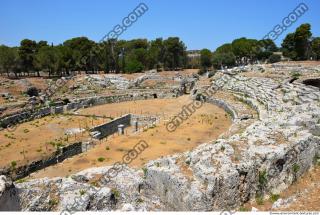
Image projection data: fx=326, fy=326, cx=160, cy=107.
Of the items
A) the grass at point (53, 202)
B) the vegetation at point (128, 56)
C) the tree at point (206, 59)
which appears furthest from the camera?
the tree at point (206, 59)

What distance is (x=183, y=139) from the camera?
2552 centimetres

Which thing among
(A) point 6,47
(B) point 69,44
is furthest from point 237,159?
(B) point 69,44

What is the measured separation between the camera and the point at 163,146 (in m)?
23.7

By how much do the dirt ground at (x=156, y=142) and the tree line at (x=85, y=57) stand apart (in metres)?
34.4

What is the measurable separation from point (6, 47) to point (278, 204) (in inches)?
2688

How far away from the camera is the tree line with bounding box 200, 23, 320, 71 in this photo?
6606 centimetres

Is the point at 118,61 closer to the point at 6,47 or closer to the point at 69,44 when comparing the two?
the point at 69,44

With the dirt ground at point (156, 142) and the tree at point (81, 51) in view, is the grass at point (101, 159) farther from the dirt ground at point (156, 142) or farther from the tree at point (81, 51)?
the tree at point (81, 51)

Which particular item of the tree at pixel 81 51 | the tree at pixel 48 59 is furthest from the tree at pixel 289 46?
the tree at pixel 48 59

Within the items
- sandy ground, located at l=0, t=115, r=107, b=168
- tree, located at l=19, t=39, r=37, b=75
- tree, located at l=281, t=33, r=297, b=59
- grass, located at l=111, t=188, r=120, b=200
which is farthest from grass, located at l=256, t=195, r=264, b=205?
tree, located at l=19, t=39, r=37, b=75

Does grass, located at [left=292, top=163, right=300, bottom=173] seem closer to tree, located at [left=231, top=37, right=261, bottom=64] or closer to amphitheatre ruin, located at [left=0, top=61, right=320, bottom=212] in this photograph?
amphitheatre ruin, located at [left=0, top=61, right=320, bottom=212]

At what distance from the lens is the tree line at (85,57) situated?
6484 centimetres

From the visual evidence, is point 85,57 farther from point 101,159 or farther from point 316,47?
point 101,159

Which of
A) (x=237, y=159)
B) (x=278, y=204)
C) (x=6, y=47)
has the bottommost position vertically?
(x=278, y=204)
